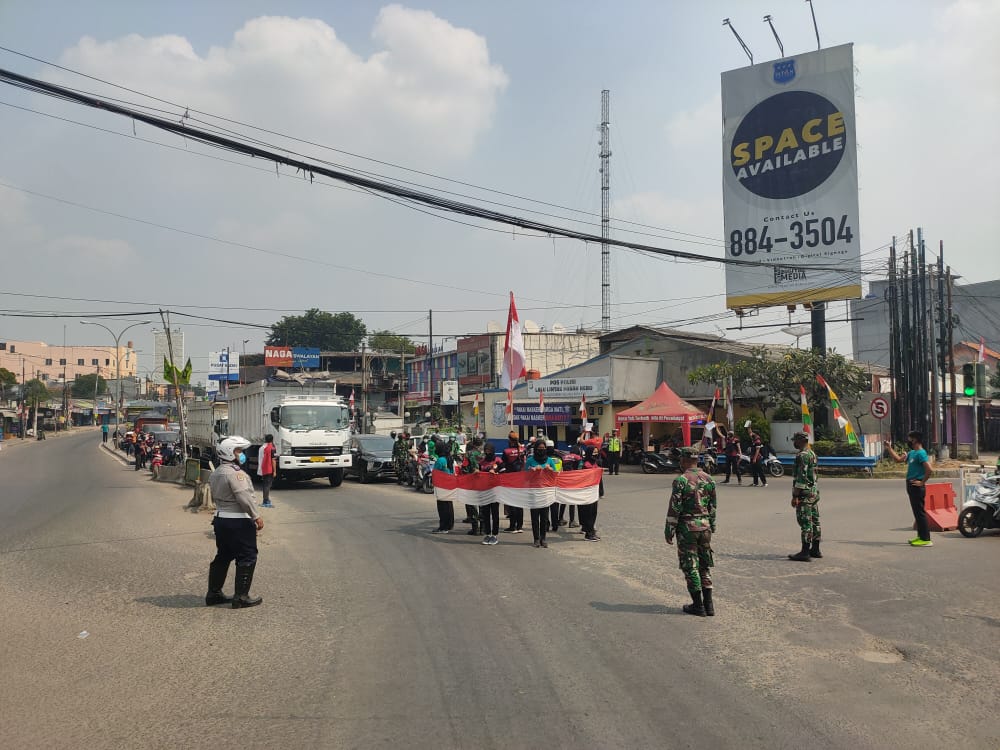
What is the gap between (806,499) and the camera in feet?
32.5

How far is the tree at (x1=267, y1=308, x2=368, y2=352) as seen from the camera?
100438 millimetres

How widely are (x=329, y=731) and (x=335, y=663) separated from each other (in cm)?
130

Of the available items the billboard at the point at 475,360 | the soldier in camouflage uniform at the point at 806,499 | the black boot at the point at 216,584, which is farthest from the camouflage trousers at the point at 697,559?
the billboard at the point at 475,360

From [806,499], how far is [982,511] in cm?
413

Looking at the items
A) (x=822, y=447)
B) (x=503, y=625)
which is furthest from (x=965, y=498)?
(x=822, y=447)

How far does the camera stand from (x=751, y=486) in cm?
2242

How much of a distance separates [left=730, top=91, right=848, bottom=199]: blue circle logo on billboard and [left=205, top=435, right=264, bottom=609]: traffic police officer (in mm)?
29346

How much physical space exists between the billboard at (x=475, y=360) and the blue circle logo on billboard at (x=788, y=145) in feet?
99.4

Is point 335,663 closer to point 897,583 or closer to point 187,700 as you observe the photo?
point 187,700

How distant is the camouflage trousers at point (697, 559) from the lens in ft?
23.4

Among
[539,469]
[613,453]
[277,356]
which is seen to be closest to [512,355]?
[539,469]

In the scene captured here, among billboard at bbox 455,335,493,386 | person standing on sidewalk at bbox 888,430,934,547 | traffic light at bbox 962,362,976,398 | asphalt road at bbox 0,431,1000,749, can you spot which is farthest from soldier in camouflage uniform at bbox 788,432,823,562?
billboard at bbox 455,335,493,386

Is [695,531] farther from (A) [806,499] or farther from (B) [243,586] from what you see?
(B) [243,586]

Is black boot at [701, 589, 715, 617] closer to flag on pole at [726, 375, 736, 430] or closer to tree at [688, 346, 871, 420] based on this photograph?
flag on pole at [726, 375, 736, 430]
